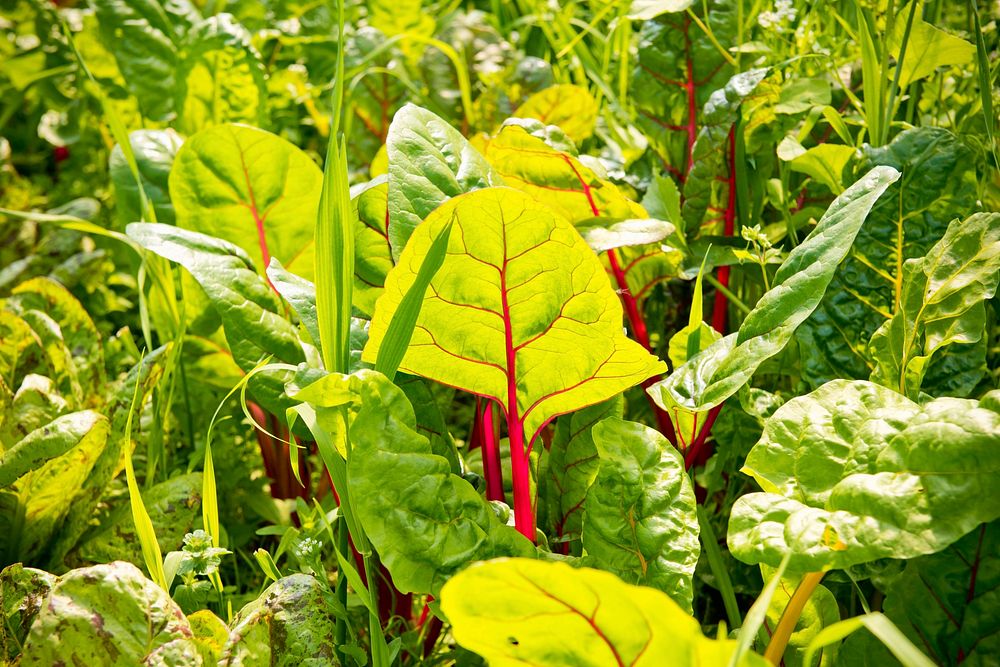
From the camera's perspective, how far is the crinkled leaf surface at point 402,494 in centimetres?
75

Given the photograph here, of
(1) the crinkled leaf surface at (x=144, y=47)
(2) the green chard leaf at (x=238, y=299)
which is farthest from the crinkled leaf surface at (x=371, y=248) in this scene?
(1) the crinkled leaf surface at (x=144, y=47)

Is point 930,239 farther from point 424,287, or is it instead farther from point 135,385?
point 135,385

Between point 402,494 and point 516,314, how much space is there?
20 centimetres

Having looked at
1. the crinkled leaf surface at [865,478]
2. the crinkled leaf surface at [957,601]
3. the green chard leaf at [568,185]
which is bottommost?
the crinkled leaf surface at [957,601]

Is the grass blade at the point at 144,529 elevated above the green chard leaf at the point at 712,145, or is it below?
below

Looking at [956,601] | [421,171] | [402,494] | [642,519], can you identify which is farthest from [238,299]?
[956,601]

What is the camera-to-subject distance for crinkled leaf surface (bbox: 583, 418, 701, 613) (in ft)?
2.60

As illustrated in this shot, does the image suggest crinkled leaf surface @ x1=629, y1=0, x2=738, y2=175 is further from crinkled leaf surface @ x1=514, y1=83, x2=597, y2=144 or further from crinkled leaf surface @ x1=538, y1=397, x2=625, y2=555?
crinkled leaf surface @ x1=538, y1=397, x2=625, y2=555

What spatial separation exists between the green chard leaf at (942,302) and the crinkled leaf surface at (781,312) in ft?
0.37

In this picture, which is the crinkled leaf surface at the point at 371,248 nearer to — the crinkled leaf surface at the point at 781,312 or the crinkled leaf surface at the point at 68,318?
the crinkled leaf surface at the point at 781,312

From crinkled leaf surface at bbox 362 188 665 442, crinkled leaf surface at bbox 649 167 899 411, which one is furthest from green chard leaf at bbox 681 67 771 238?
crinkled leaf surface at bbox 362 188 665 442

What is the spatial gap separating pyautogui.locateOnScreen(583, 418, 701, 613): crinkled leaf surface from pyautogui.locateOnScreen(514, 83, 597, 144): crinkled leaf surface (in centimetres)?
76

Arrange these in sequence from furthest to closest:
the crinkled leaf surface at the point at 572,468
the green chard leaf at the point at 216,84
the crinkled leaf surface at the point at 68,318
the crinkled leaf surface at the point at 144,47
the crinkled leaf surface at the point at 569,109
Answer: the crinkled leaf surface at the point at 144,47
the green chard leaf at the point at 216,84
the crinkled leaf surface at the point at 569,109
the crinkled leaf surface at the point at 68,318
the crinkled leaf surface at the point at 572,468

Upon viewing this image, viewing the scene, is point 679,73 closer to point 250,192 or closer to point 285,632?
point 250,192
